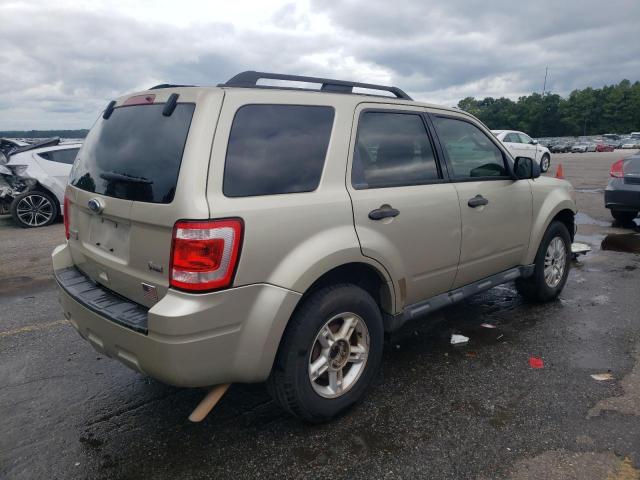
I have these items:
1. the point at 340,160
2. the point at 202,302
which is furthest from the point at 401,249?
the point at 202,302

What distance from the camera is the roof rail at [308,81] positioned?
2.63m

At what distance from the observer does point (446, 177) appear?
3.45m

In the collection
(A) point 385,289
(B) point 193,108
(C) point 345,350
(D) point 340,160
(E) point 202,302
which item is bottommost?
(C) point 345,350

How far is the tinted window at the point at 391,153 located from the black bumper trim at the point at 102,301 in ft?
4.56

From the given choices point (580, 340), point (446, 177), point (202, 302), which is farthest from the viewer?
point (580, 340)

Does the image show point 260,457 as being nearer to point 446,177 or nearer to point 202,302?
point 202,302

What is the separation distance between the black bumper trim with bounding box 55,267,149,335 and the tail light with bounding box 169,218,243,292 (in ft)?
1.11

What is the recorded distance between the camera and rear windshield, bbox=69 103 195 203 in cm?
235

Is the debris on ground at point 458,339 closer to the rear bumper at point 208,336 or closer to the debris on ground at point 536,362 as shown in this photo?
the debris on ground at point 536,362

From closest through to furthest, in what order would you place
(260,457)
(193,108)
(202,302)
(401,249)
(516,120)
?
(202,302)
(193,108)
(260,457)
(401,249)
(516,120)

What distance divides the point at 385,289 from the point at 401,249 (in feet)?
0.90

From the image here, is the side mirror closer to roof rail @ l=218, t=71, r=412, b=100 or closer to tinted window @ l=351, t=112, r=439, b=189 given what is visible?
tinted window @ l=351, t=112, r=439, b=189

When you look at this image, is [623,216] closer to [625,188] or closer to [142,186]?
[625,188]

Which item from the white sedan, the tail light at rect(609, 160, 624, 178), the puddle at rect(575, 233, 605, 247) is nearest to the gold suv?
the puddle at rect(575, 233, 605, 247)
